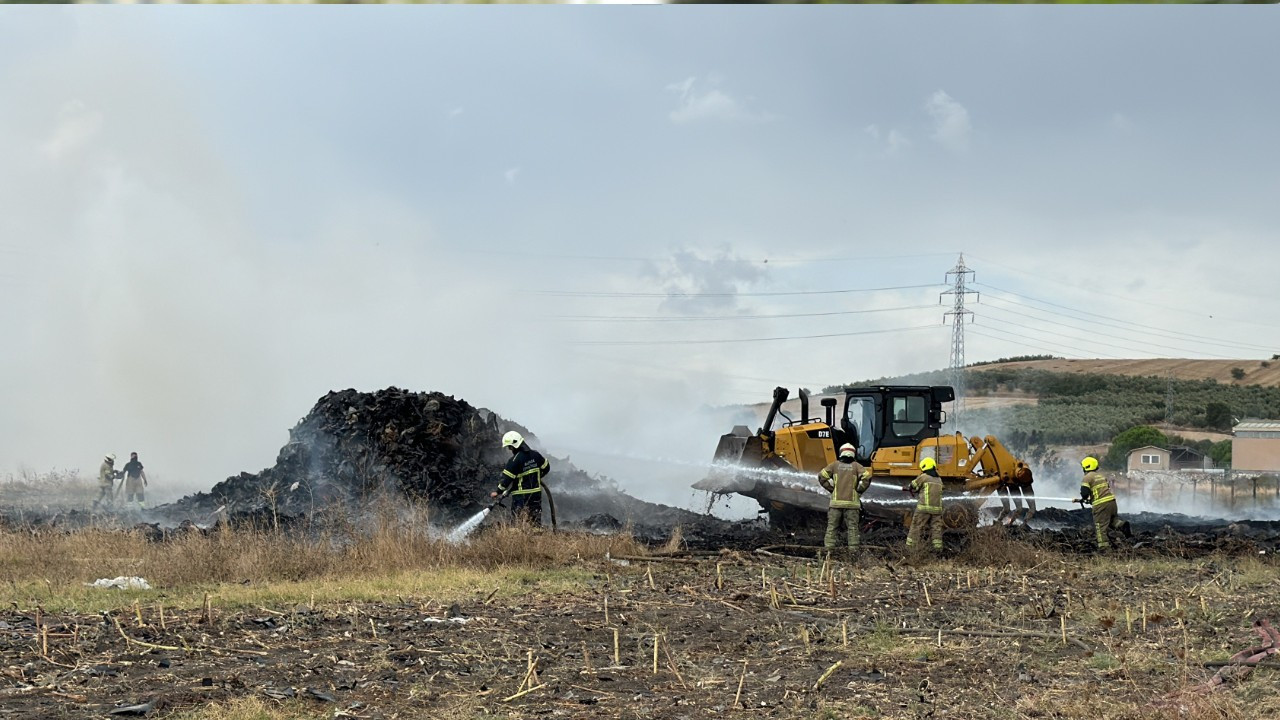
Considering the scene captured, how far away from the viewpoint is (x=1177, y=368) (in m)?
74.2

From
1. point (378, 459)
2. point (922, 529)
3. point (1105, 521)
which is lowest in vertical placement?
point (922, 529)

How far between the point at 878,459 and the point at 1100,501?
3194 mm

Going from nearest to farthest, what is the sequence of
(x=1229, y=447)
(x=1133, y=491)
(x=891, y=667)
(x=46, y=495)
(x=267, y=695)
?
(x=267, y=695), (x=891, y=667), (x=46, y=495), (x=1133, y=491), (x=1229, y=447)

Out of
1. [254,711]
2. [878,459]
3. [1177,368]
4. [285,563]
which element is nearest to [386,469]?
[285,563]

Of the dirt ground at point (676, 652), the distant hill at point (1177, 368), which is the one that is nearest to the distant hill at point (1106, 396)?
the distant hill at point (1177, 368)

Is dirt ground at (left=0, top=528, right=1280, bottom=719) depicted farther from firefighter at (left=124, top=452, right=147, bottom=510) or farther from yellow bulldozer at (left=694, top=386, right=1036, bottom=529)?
firefighter at (left=124, top=452, right=147, bottom=510)

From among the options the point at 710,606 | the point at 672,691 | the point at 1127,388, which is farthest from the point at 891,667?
the point at 1127,388

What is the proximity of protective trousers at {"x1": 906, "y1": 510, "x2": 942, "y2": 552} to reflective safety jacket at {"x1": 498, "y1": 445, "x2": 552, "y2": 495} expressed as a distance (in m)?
4.72

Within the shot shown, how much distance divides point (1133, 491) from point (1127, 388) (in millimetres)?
33775

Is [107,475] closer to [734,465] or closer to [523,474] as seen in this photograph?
[523,474]

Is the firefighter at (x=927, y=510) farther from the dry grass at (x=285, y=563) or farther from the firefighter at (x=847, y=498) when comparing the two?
the dry grass at (x=285, y=563)

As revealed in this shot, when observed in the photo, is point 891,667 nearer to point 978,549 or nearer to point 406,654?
point 406,654

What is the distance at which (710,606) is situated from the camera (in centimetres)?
1085

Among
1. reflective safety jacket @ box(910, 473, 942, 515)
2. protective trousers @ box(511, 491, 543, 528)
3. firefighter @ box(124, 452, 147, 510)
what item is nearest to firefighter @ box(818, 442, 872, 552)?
reflective safety jacket @ box(910, 473, 942, 515)
